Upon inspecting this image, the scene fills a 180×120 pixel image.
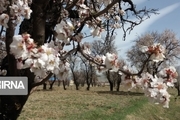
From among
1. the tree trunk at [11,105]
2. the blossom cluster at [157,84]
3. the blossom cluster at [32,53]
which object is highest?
the blossom cluster at [32,53]

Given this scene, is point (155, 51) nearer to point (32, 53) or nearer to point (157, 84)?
point (157, 84)

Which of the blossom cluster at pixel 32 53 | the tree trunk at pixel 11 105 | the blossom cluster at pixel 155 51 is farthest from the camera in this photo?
the tree trunk at pixel 11 105

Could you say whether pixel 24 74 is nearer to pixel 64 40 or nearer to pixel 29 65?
pixel 64 40

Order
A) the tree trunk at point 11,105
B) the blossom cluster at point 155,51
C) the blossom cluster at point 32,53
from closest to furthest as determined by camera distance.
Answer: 1. the blossom cluster at point 32,53
2. the blossom cluster at point 155,51
3. the tree trunk at point 11,105

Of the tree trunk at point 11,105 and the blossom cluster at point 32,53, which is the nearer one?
the blossom cluster at point 32,53

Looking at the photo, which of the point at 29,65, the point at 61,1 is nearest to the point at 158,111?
the point at 61,1

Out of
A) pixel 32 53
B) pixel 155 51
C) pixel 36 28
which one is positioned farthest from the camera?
pixel 36 28

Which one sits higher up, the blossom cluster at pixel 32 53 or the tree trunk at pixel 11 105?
the blossom cluster at pixel 32 53

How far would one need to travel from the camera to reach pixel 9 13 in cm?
321

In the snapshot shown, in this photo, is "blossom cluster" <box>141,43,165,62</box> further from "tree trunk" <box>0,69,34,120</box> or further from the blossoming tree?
"tree trunk" <box>0,69,34,120</box>

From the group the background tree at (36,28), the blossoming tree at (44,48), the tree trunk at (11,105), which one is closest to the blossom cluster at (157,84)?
the blossoming tree at (44,48)

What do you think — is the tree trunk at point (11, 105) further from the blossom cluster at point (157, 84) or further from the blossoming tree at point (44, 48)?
the blossom cluster at point (157, 84)

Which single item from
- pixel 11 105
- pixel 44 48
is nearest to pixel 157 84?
pixel 44 48

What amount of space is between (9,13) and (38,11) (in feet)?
1.60
